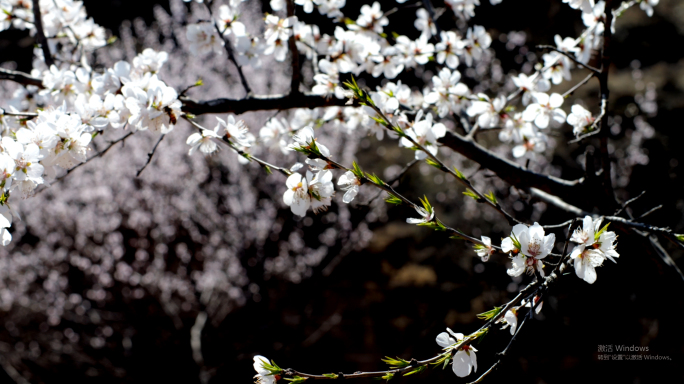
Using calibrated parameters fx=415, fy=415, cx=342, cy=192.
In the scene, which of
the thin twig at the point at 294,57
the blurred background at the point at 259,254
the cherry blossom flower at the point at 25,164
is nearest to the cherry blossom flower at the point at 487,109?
the thin twig at the point at 294,57

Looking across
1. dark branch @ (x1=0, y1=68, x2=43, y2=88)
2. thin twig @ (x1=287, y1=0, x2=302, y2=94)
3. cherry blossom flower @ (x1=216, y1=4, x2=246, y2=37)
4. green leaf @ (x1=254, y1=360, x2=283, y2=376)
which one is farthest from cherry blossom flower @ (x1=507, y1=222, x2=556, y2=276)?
dark branch @ (x1=0, y1=68, x2=43, y2=88)

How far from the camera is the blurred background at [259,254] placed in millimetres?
3701

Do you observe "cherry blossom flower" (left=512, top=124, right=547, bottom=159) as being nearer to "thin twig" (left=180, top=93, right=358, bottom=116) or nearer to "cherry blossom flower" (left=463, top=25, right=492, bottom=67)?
"cherry blossom flower" (left=463, top=25, right=492, bottom=67)

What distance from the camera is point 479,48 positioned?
1685 millimetres

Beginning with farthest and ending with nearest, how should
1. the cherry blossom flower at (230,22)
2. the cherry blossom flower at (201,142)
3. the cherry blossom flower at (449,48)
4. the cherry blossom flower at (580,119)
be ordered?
the cherry blossom flower at (449,48)
the cherry blossom flower at (230,22)
the cherry blossom flower at (580,119)
the cherry blossom flower at (201,142)

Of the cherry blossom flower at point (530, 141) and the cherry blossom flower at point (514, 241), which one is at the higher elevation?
the cherry blossom flower at point (530, 141)

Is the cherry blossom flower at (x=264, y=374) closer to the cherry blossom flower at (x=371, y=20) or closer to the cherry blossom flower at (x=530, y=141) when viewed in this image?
the cherry blossom flower at (x=530, y=141)

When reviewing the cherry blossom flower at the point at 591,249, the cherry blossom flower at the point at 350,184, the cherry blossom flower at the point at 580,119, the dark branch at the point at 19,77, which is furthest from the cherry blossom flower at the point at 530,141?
the dark branch at the point at 19,77

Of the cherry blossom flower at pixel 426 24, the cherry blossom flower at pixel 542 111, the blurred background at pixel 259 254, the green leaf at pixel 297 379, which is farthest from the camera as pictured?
the blurred background at pixel 259 254

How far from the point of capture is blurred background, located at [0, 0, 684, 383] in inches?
146

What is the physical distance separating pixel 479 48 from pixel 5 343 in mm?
4979

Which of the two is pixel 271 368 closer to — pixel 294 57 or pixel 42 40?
pixel 294 57

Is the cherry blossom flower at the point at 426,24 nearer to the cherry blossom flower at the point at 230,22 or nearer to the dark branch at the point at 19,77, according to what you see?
the cherry blossom flower at the point at 230,22

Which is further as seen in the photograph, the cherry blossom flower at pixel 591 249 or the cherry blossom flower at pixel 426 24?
the cherry blossom flower at pixel 426 24
